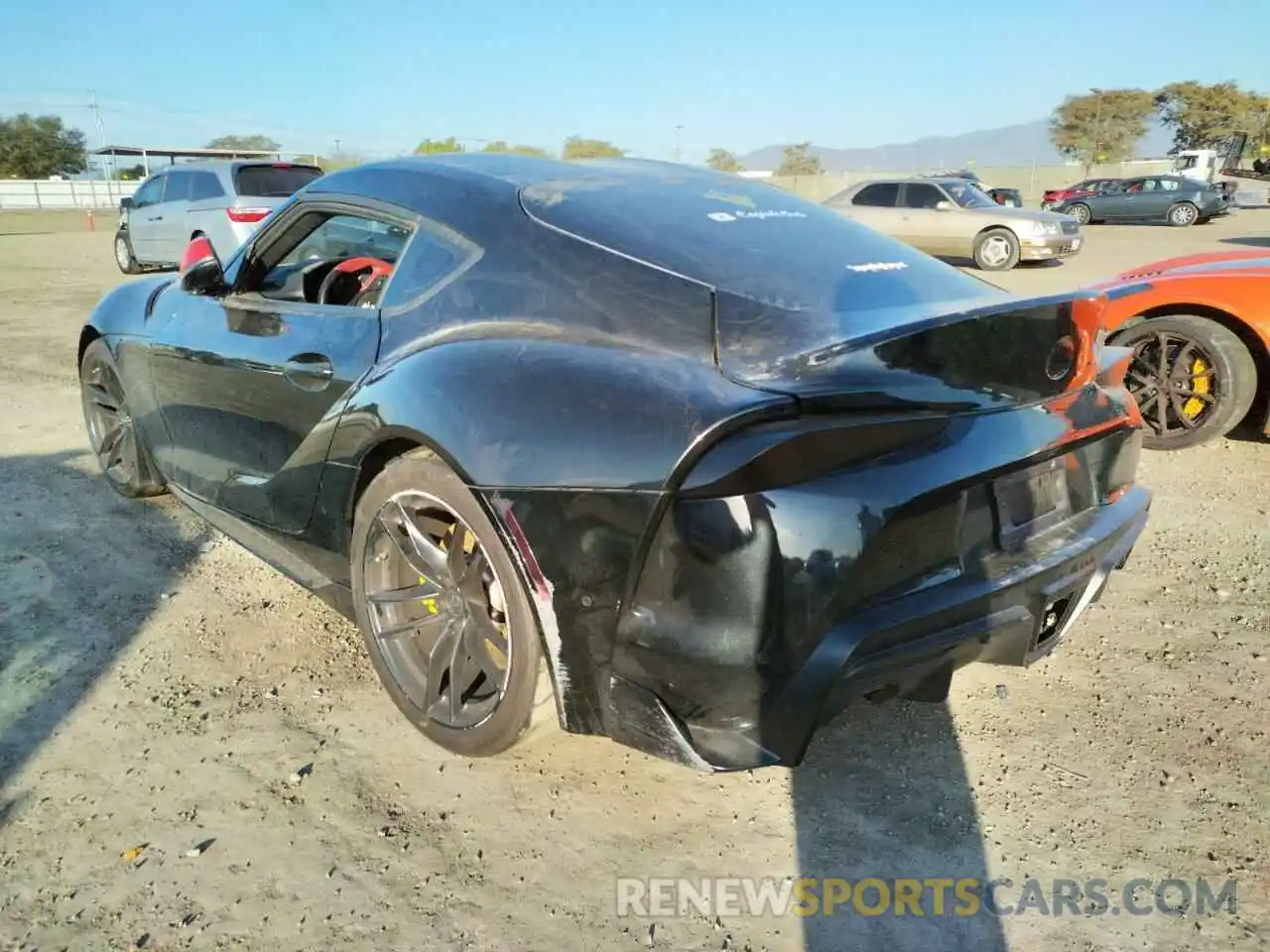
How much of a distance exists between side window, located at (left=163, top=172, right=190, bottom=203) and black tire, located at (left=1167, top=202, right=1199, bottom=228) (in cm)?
2479

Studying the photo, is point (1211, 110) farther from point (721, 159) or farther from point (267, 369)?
point (267, 369)

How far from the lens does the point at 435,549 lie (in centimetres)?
241

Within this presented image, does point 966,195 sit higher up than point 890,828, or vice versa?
point 966,195

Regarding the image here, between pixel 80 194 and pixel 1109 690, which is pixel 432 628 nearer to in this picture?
pixel 1109 690

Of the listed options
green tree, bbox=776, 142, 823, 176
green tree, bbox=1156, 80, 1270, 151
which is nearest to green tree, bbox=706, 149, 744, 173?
green tree, bbox=776, 142, 823, 176

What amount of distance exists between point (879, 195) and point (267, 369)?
15.1 meters

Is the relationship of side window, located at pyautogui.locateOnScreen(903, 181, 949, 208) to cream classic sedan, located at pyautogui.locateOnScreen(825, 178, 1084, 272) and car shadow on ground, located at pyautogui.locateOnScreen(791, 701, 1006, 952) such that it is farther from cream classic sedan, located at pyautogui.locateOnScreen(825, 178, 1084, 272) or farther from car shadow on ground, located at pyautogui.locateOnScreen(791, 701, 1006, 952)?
car shadow on ground, located at pyautogui.locateOnScreen(791, 701, 1006, 952)

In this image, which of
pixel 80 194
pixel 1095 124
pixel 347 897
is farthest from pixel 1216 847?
pixel 1095 124

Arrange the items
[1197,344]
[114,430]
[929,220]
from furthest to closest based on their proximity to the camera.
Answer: [929,220] < [1197,344] < [114,430]

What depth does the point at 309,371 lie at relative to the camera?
9.02 feet

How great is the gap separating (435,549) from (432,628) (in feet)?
0.91

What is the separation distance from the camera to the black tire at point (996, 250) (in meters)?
15.4

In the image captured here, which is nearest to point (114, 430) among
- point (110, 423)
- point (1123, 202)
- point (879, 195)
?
point (110, 423)

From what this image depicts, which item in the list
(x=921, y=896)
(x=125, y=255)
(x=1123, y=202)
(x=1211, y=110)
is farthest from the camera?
(x=1211, y=110)
